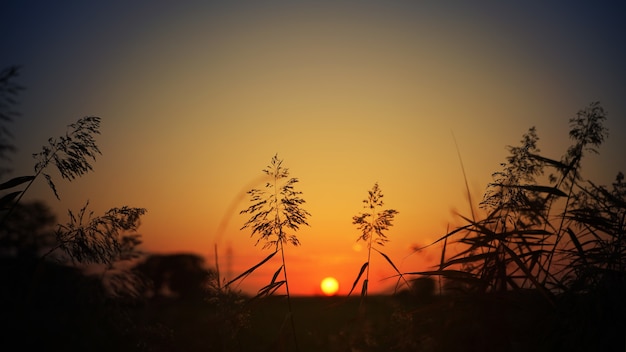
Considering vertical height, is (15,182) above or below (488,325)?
above

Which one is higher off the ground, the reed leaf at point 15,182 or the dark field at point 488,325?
the reed leaf at point 15,182

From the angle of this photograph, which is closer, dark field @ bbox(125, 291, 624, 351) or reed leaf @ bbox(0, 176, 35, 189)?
reed leaf @ bbox(0, 176, 35, 189)

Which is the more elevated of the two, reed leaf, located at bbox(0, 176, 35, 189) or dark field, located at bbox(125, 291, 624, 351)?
reed leaf, located at bbox(0, 176, 35, 189)

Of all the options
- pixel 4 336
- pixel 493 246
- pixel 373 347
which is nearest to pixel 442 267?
pixel 493 246

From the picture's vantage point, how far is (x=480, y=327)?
165 inches

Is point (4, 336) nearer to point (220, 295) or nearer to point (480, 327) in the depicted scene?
point (220, 295)

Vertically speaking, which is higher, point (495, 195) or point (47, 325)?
point (495, 195)

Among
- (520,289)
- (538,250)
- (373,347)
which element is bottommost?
(373,347)

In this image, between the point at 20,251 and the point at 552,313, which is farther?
the point at 20,251

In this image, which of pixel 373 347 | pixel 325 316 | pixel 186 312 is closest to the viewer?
pixel 373 347

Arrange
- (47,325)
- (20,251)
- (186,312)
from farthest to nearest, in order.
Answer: (186,312), (47,325), (20,251)

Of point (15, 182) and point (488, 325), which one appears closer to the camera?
point (15, 182)

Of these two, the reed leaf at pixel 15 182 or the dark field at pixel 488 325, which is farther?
the dark field at pixel 488 325

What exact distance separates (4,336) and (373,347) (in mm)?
4140
